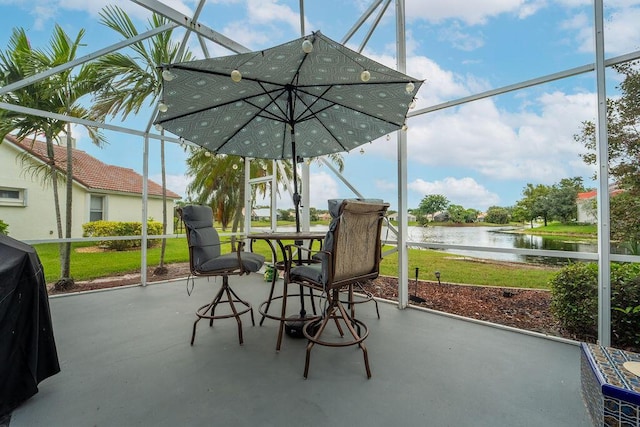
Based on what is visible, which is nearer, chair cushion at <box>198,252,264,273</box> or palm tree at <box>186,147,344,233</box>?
chair cushion at <box>198,252,264,273</box>

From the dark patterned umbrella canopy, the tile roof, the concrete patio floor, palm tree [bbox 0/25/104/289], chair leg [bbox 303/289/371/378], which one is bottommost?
the concrete patio floor

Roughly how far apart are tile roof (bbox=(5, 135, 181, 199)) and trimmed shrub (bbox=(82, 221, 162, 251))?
0.62 m

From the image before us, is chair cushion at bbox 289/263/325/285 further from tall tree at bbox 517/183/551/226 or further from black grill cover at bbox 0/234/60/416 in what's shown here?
tall tree at bbox 517/183/551/226

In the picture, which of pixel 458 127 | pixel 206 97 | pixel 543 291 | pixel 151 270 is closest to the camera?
pixel 206 97

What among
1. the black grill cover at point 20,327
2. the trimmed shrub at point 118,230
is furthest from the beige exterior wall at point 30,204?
the black grill cover at point 20,327

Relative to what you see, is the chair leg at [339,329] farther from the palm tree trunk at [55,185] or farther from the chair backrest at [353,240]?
the palm tree trunk at [55,185]

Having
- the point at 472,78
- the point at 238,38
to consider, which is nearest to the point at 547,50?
the point at 472,78

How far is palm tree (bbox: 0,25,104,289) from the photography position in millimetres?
3904

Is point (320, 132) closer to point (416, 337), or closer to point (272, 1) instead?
point (272, 1)

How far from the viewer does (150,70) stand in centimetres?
494

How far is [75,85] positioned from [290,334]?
16.3ft

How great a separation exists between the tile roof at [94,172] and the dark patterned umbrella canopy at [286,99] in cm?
284

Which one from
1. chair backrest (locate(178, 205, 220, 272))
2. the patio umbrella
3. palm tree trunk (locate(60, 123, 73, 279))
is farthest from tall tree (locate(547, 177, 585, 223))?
palm tree trunk (locate(60, 123, 73, 279))

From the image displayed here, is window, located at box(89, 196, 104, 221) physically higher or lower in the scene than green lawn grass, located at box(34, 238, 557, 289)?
higher
